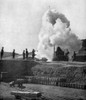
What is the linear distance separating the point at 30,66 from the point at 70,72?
36.6ft

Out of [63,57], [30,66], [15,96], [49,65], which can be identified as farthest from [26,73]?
[15,96]

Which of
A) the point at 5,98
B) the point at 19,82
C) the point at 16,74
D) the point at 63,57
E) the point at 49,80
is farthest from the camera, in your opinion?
the point at 63,57

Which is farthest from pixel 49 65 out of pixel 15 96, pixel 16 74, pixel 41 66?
pixel 15 96

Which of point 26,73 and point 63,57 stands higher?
point 63,57

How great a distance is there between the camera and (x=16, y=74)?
43250 mm

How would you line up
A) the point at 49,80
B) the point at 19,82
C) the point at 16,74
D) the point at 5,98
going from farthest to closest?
1. the point at 16,74
2. the point at 49,80
3. the point at 19,82
4. the point at 5,98

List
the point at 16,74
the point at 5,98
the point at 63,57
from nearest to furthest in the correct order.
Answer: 1. the point at 5,98
2. the point at 16,74
3. the point at 63,57

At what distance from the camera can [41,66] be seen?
44.8 meters

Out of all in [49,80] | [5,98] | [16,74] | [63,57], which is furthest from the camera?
[63,57]

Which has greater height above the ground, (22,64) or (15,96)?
(22,64)

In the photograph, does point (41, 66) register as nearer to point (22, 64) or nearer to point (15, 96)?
point (22, 64)

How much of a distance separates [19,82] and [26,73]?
11.3 metres

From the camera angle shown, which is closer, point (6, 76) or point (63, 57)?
point (6, 76)

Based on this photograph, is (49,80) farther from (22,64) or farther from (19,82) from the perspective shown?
(22,64)
